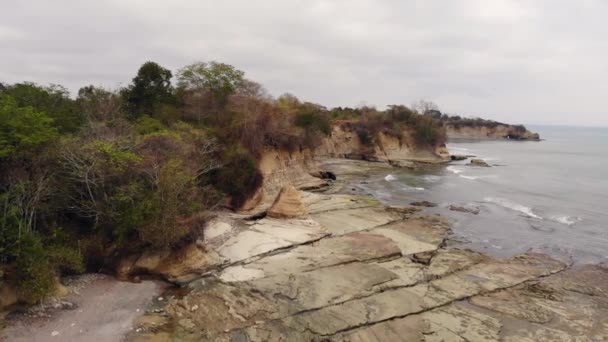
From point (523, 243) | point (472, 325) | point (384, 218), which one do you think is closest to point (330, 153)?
point (384, 218)

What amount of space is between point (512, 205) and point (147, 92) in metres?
33.9

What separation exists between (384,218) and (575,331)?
1422 centimetres

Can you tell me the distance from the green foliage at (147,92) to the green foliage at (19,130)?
16.8m

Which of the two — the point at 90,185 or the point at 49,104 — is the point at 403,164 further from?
the point at 90,185

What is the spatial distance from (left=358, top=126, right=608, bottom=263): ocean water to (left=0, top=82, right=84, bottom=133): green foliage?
951 inches

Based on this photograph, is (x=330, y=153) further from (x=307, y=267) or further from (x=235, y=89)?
(x=307, y=267)

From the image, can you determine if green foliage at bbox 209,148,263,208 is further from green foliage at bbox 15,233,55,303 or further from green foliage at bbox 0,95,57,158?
green foliage at bbox 15,233,55,303

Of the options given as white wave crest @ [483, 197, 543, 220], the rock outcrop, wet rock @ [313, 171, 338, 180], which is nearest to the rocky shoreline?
the rock outcrop

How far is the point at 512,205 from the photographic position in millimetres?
34844

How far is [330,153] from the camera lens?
66.2 meters

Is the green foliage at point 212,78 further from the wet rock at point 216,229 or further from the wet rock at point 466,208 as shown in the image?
the wet rock at point 466,208

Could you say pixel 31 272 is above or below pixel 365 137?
below

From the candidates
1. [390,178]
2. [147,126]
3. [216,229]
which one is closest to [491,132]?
[390,178]

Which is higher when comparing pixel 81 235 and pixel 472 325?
pixel 81 235
